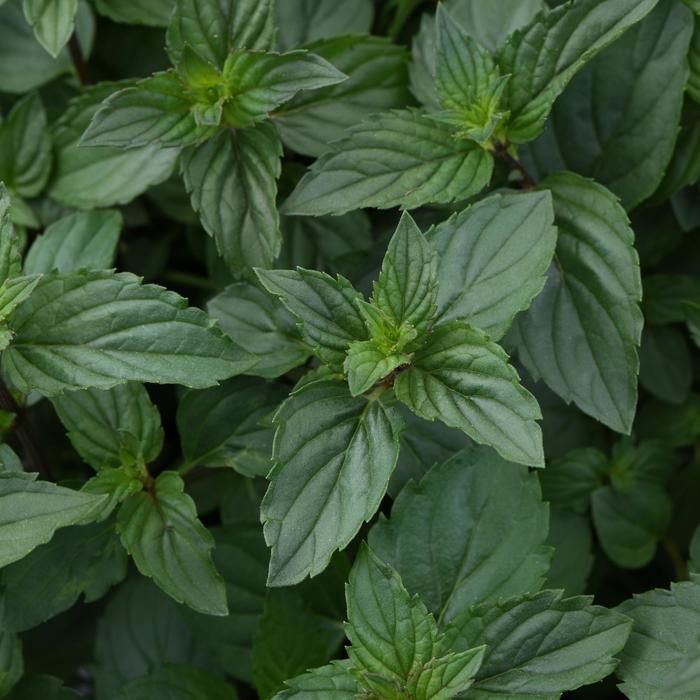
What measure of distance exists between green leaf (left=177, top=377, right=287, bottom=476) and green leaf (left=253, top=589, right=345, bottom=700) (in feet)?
0.81

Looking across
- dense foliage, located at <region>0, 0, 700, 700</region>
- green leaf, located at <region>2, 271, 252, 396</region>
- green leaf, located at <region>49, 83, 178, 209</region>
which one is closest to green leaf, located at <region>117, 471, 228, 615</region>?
dense foliage, located at <region>0, 0, 700, 700</region>

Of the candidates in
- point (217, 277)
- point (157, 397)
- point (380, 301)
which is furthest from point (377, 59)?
point (157, 397)

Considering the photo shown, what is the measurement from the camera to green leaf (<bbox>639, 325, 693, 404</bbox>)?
5.85ft

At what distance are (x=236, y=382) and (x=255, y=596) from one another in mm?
360

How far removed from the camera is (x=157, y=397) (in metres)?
1.95

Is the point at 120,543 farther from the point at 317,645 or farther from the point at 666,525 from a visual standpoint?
the point at 666,525

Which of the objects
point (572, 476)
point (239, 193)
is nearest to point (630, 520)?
point (572, 476)

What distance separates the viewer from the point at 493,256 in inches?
54.2

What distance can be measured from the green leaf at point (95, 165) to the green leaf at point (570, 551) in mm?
904

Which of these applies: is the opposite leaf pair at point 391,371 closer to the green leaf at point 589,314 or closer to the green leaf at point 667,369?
the green leaf at point 589,314

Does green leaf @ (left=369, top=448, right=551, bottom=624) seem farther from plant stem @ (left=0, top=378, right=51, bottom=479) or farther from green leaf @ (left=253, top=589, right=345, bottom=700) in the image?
plant stem @ (left=0, top=378, right=51, bottom=479)

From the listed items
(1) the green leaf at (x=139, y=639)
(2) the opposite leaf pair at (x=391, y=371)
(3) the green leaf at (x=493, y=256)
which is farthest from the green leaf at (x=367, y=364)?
(1) the green leaf at (x=139, y=639)

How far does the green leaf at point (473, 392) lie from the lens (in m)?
1.20

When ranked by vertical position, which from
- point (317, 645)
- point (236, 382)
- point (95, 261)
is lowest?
point (317, 645)
